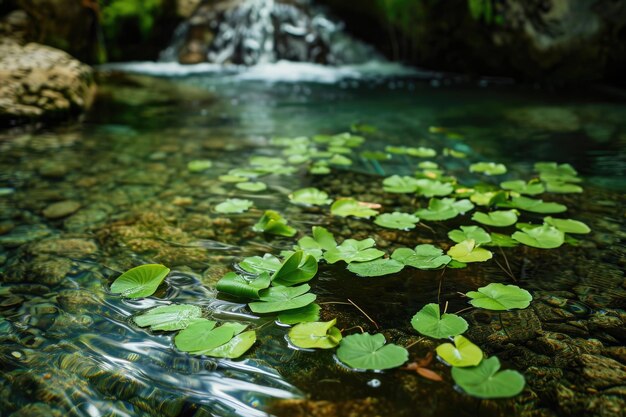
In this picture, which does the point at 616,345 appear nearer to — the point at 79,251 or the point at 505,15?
the point at 79,251

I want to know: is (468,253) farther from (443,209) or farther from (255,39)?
(255,39)

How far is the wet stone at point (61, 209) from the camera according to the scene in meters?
2.14

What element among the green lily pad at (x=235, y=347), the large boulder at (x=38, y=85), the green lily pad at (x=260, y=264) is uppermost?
the large boulder at (x=38, y=85)

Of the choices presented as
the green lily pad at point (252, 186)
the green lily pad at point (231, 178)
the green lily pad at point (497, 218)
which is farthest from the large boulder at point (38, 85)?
the green lily pad at point (497, 218)

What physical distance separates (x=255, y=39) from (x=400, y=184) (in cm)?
691

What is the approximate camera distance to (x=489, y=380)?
43.2 inches

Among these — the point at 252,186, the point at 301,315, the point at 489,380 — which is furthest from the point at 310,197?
the point at 489,380

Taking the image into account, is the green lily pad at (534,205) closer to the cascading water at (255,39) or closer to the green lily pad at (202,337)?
the green lily pad at (202,337)

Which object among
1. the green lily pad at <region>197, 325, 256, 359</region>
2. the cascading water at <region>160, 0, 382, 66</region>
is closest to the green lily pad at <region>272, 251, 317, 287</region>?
the green lily pad at <region>197, 325, 256, 359</region>

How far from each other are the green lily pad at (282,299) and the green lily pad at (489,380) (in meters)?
0.50

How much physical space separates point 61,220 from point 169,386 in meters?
1.33

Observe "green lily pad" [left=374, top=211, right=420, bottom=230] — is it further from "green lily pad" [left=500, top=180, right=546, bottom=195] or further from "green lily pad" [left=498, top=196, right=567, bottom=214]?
"green lily pad" [left=500, top=180, right=546, bottom=195]

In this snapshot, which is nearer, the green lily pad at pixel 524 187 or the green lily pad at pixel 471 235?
the green lily pad at pixel 471 235

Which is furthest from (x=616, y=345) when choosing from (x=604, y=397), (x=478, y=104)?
(x=478, y=104)
